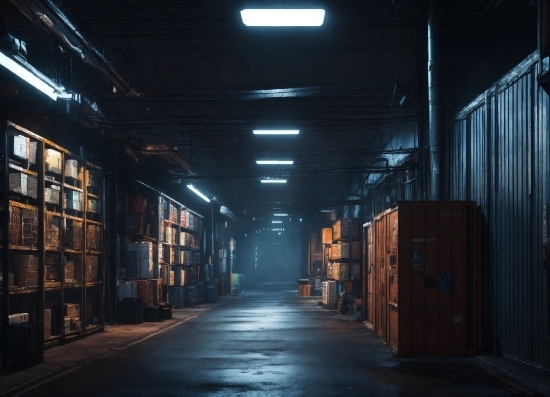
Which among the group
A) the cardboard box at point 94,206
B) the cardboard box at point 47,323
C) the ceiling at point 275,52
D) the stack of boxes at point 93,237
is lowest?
the cardboard box at point 47,323

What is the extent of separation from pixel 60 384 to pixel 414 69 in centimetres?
1151

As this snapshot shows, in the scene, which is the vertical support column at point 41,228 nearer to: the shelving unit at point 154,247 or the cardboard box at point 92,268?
the cardboard box at point 92,268

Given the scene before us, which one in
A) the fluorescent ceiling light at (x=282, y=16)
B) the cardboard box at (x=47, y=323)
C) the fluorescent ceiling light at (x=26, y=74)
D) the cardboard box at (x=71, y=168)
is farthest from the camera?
the cardboard box at (x=71, y=168)

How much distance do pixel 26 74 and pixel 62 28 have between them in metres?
1.06

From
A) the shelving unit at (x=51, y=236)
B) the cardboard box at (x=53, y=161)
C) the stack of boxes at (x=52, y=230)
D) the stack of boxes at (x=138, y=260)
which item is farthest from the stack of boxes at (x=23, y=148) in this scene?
the stack of boxes at (x=138, y=260)

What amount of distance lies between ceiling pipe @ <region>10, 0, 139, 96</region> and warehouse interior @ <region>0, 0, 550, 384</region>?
35 mm

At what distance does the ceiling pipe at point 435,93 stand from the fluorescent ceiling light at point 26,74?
295 inches

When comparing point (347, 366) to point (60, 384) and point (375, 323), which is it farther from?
point (375, 323)

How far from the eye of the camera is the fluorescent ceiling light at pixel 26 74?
11.4 meters

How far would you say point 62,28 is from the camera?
13.0m

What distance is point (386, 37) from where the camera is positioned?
60.1 feet

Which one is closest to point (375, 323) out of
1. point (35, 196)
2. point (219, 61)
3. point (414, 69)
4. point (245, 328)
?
point (245, 328)

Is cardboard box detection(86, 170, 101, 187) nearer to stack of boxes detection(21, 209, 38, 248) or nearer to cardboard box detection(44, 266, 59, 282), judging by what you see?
cardboard box detection(44, 266, 59, 282)

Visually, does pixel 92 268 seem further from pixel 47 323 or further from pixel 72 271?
pixel 47 323
